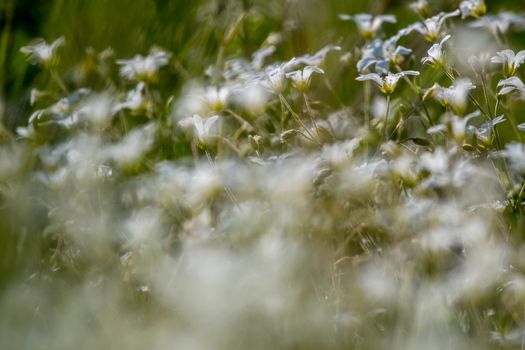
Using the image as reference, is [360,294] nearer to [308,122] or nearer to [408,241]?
[408,241]

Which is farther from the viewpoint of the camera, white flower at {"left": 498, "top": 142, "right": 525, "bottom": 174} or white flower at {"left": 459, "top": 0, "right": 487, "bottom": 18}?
white flower at {"left": 459, "top": 0, "right": 487, "bottom": 18}

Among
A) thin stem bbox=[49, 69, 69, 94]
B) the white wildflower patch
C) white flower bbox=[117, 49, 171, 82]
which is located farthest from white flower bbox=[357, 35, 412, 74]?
thin stem bbox=[49, 69, 69, 94]

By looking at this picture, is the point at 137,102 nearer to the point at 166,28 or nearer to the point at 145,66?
the point at 145,66

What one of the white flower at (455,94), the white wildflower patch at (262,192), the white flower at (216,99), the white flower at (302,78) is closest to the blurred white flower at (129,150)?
the white wildflower patch at (262,192)

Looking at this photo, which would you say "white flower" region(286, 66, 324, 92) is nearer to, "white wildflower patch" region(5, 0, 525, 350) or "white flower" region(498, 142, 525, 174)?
"white wildflower patch" region(5, 0, 525, 350)

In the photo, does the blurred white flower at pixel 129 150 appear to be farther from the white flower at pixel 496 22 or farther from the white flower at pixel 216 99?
the white flower at pixel 496 22
